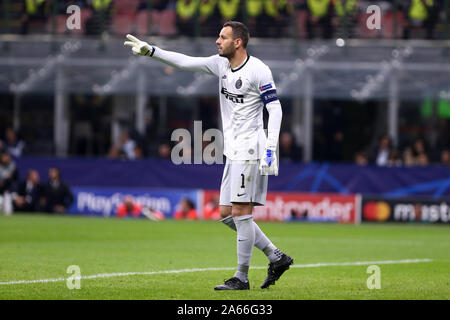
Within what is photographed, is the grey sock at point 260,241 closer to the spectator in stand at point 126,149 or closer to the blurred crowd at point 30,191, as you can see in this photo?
the blurred crowd at point 30,191

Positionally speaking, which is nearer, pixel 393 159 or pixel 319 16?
pixel 393 159

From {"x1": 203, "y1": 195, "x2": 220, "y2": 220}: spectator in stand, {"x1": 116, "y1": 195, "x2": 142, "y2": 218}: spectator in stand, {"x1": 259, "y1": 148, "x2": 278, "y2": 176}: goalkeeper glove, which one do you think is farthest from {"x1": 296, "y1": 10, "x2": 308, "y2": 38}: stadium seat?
{"x1": 259, "y1": 148, "x2": 278, "y2": 176}: goalkeeper glove

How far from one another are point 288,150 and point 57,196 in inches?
241

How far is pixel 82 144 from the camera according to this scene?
29047 millimetres

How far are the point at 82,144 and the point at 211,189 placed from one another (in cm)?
618

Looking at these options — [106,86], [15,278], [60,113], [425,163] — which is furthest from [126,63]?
[15,278]

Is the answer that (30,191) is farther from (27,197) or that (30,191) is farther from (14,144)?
(14,144)

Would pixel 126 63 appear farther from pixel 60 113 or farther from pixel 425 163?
pixel 425 163

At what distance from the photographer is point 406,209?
75.1 ft

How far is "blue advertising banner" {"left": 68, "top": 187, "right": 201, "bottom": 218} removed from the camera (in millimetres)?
23891

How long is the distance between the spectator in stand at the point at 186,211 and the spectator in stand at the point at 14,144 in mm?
5303

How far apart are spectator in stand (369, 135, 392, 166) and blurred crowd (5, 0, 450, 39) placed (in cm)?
337

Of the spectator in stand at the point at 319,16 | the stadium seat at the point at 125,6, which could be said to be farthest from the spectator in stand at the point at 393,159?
the stadium seat at the point at 125,6

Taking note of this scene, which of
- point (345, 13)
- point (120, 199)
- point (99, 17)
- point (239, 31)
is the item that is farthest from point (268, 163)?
point (99, 17)
